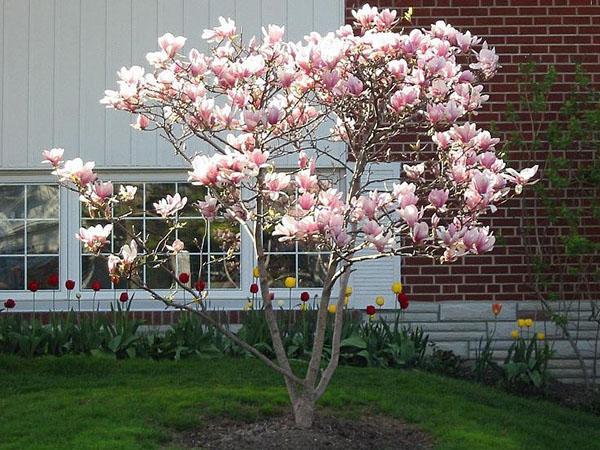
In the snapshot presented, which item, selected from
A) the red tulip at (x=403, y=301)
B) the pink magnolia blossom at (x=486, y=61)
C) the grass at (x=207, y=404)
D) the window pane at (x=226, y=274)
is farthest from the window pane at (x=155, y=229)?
the pink magnolia blossom at (x=486, y=61)

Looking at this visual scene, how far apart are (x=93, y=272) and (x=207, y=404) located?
3328mm

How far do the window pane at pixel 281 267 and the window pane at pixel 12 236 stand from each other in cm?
227

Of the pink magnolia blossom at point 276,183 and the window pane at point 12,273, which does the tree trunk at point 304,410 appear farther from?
the window pane at point 12,273

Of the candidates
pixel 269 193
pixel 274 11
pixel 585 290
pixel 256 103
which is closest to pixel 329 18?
pixel 274 11

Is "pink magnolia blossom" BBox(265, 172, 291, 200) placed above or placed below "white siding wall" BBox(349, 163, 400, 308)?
above

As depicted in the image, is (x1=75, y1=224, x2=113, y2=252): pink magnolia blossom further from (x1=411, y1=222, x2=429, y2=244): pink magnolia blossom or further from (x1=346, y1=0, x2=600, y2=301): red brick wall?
(x1=346, y1=0, x2=600, y2=301): red brick wall

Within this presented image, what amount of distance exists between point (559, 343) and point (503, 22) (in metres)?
2.87

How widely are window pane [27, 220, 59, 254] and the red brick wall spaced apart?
3.14m

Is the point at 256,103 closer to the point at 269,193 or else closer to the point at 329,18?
the point at 269,193

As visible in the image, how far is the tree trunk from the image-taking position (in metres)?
5.61

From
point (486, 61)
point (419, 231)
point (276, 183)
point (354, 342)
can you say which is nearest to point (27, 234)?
point (354, 342)

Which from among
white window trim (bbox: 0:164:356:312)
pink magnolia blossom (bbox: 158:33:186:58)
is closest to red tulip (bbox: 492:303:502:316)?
white window trim (bbox: 0:164:356:312)

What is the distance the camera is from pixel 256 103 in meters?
5.16

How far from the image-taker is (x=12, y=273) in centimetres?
912
